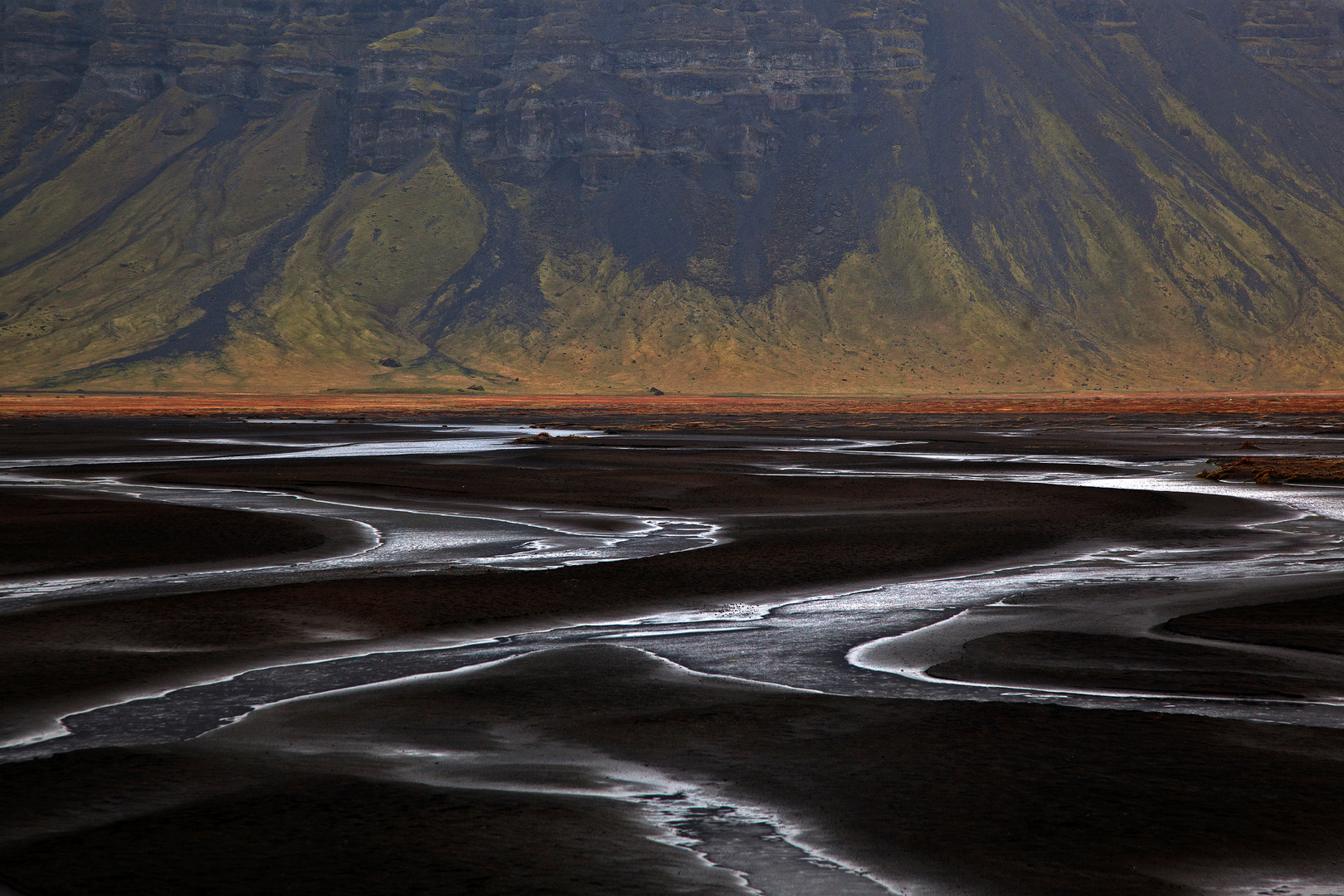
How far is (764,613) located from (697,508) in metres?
14.7

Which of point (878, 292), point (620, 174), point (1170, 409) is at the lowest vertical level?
point (1170, 409)

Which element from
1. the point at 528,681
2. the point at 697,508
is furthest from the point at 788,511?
the point at 528,681

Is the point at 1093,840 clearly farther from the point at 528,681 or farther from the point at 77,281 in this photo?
the point at 77,281

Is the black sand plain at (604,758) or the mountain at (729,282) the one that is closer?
the black sand plain at (604,758)

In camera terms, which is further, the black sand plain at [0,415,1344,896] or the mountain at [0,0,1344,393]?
the mountain at [0,0,1344,393]

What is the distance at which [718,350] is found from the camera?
169 meters

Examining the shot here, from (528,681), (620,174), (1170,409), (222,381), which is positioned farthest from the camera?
(620,174)

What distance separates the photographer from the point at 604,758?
998 centimetres

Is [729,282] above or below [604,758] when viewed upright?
above

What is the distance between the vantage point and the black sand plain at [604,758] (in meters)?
7.51

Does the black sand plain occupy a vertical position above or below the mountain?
below

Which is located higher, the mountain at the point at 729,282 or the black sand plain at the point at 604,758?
the mountain at the point at 729,282

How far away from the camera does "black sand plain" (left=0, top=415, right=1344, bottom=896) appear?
7.51 meters

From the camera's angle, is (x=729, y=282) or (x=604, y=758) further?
(x=729, y=282)
